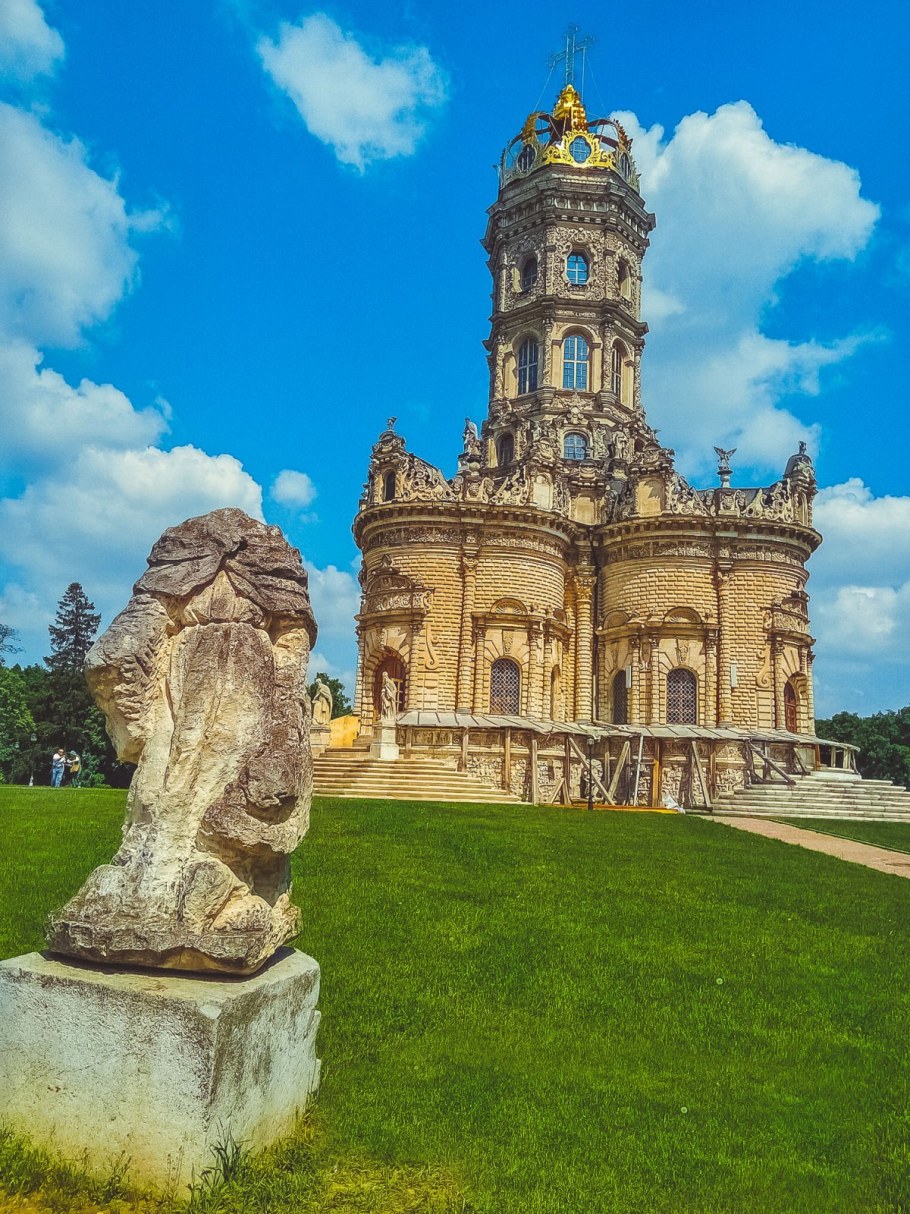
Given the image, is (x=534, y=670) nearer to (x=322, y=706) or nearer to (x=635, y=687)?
(x=635, y=687)

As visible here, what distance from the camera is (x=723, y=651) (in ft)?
109

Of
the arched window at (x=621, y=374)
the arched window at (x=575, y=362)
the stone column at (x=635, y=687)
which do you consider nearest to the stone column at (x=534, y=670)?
the stone column at (x=635, y=687)

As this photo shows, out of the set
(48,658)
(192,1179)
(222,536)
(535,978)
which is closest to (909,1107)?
(535,978)

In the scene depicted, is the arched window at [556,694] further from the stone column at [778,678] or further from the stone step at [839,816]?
the stone step at [839,816]

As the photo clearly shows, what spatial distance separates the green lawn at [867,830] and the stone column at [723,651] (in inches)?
277

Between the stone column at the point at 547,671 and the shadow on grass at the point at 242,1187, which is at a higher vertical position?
the stone column at the point at 547,671

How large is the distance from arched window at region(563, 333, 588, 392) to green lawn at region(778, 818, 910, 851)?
22.1m

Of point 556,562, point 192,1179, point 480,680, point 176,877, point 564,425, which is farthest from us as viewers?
point 564,425

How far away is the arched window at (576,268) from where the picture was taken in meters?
41.3

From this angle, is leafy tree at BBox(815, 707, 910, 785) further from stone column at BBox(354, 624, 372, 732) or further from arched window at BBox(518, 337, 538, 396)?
stone column at BBox(354, 624, 372, 732)

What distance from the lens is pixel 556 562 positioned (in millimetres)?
34594

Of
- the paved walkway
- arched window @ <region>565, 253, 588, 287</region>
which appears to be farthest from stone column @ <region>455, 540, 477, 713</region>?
arched window @ <region>565, 253, 588, 287</region>

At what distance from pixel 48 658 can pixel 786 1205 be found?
54.4 metres

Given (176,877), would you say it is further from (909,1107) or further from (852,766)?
(852,766)
